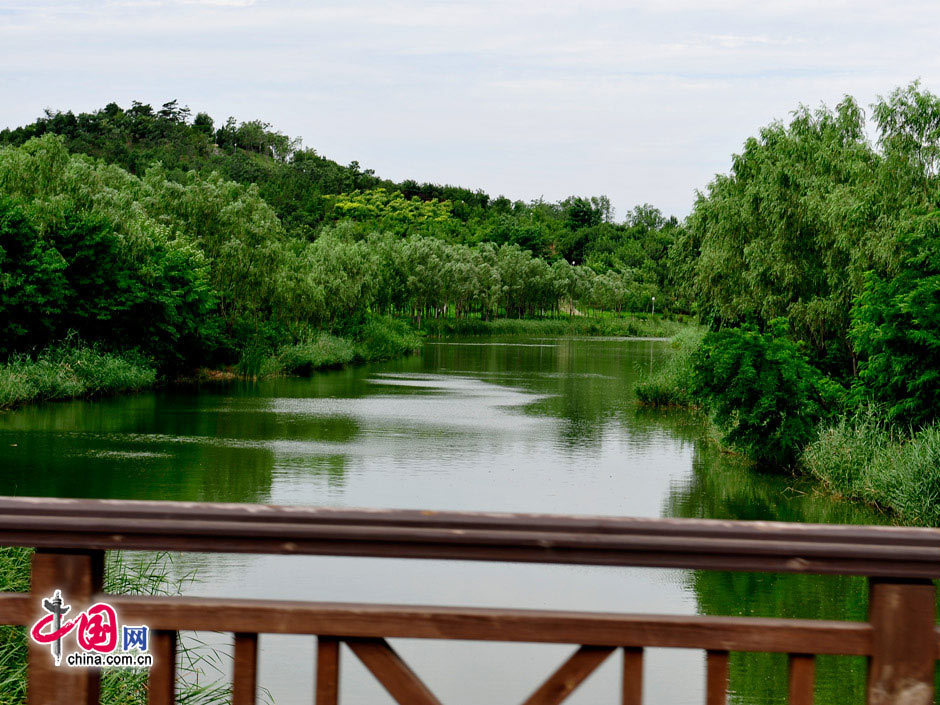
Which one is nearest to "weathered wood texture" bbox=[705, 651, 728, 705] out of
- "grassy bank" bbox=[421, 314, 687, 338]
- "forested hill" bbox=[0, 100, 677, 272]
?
"grassy bank" bbox=[421, 314, 687, 338]

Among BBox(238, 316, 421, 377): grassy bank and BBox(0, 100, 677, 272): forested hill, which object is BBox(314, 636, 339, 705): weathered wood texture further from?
BBox(0, 100, 677, 272): forested hill

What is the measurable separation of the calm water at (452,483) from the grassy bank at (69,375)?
1.86ft

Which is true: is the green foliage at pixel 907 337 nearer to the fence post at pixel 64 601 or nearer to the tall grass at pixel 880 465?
the tall grass at pixel 880 465

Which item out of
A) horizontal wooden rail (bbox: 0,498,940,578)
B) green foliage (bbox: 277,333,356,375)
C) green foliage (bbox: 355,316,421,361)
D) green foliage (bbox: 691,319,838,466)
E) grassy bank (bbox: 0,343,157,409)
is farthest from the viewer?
green foliage (bbox: 355,316,421,361)

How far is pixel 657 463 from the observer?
57.9ft

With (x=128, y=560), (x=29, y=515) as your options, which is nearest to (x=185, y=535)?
(x=29, y=515)

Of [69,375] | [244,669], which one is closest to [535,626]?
[244,669]

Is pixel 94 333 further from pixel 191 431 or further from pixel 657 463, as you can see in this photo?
pixel 657 463

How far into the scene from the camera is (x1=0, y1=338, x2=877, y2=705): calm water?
7871 millimetres

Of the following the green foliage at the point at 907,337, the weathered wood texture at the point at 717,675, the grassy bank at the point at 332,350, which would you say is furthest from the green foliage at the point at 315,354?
the weathered wood texture at the point at 717,675

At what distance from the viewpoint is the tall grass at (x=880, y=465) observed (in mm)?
11914

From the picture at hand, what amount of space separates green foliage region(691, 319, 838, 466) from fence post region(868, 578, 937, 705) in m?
14.5

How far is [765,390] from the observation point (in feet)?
51.7

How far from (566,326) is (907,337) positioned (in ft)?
184
